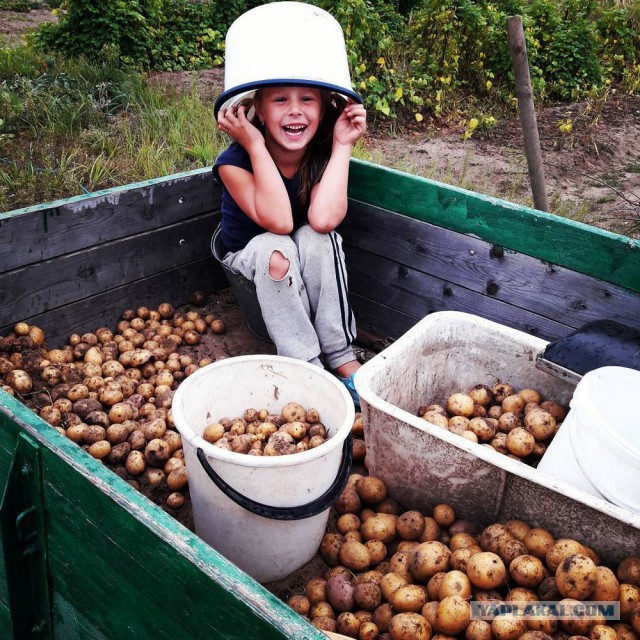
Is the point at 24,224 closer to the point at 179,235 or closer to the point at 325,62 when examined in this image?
the point at 179,235

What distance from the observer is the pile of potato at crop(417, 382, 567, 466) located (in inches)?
90.1

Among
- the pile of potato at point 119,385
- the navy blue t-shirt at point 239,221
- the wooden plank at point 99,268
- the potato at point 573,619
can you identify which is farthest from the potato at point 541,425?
the wooden plank at point 99,268

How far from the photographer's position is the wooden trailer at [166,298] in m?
1.32

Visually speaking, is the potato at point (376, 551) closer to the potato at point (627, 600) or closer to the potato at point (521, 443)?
the potato at point (521, 443)

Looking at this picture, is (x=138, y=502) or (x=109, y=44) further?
(x=109, y=44)

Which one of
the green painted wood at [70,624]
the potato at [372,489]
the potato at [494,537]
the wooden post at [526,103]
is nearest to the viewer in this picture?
the green painted wood at [70,624]

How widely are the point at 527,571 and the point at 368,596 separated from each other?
1.40ft

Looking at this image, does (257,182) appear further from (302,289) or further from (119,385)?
(119,385)

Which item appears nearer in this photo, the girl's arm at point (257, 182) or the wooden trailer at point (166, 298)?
the wooden trailer at point (166, 298)

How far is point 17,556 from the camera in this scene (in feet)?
5.18

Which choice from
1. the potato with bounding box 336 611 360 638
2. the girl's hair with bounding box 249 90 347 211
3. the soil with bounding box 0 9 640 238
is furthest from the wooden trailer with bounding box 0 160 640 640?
the soil with bounding box 0 9 640 238

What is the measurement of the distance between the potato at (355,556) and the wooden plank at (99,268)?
63.8 inches

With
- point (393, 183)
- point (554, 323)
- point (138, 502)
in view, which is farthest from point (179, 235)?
point (138, 502)

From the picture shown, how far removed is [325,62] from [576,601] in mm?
1962
